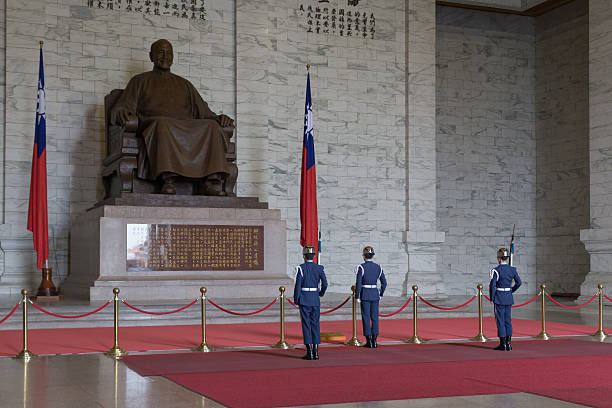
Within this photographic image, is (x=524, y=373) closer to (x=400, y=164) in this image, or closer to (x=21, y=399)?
(x=21, y=399)

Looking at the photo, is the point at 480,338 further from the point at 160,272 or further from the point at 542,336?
the point at 160,272

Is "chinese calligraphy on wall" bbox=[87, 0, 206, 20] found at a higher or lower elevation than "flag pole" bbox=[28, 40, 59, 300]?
higher

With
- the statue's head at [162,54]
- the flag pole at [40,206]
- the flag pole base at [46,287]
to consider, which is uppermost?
the statue's head at [162,54]

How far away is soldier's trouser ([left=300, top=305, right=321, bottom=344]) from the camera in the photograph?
20.2ft

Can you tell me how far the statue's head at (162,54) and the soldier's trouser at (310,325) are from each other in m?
A: 6.06

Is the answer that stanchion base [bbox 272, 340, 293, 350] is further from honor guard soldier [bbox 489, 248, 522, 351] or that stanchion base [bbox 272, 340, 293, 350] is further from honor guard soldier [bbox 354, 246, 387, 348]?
honor guard soldier [bbox 489, 248, 522, 351]

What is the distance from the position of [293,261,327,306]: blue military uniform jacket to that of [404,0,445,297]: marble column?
23.6 feet

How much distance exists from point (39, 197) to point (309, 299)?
17.8ft

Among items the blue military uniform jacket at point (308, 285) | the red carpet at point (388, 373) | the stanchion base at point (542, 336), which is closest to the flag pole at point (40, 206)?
the red carpet at point (388, 373)

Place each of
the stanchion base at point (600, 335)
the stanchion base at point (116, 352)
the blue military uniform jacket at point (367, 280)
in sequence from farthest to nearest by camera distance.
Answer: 1. the stanchion base at point (600, 335)
2. the blue military uniform jacket at point (367, 280)
3. the stanchion base at point (116, 352)

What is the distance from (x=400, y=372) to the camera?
18.0ft

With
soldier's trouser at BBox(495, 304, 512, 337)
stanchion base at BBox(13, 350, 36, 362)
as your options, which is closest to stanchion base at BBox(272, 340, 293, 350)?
soldier's trouser at BBox(495, 304, 512, 337)

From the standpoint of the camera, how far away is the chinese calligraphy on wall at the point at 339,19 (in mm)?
13414

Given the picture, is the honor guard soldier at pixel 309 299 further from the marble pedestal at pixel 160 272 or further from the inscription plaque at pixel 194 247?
the inscription plaque at pixel 194 247
